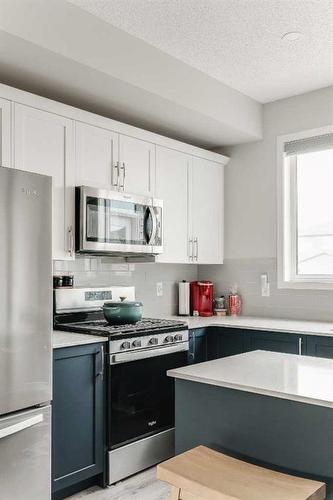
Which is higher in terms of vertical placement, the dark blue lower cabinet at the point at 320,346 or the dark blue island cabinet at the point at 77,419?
the dark blue lower cabinet at the point at 320,346

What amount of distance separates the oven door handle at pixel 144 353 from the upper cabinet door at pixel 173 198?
28.2 inches

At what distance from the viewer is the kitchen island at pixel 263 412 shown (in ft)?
5.47

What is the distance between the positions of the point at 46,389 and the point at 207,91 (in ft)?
7.89

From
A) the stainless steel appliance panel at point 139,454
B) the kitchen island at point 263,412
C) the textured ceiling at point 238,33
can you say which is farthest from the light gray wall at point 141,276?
the kitchen island at point 263,412

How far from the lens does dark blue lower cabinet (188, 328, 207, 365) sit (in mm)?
3620

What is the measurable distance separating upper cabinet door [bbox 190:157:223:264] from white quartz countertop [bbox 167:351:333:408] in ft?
6.35

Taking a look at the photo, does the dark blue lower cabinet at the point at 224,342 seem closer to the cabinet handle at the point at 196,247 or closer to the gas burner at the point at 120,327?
the gas burner at the point at 120,327

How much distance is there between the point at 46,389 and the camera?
238 centimetres

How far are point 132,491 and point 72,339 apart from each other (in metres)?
0.95

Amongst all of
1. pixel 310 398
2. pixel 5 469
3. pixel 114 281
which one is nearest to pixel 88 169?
pixel 114 281

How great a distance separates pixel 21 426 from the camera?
87.7 inches

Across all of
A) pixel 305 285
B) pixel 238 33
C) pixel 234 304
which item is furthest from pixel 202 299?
pixel 238 33

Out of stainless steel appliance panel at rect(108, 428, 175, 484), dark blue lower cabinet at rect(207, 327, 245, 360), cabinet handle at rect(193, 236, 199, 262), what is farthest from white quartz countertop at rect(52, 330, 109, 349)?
cabinet handle at rect(193, 236, 199, 262)

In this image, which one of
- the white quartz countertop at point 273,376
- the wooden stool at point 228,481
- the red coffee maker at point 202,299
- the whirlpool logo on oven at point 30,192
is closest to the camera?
the wooden stool at point 228,481
